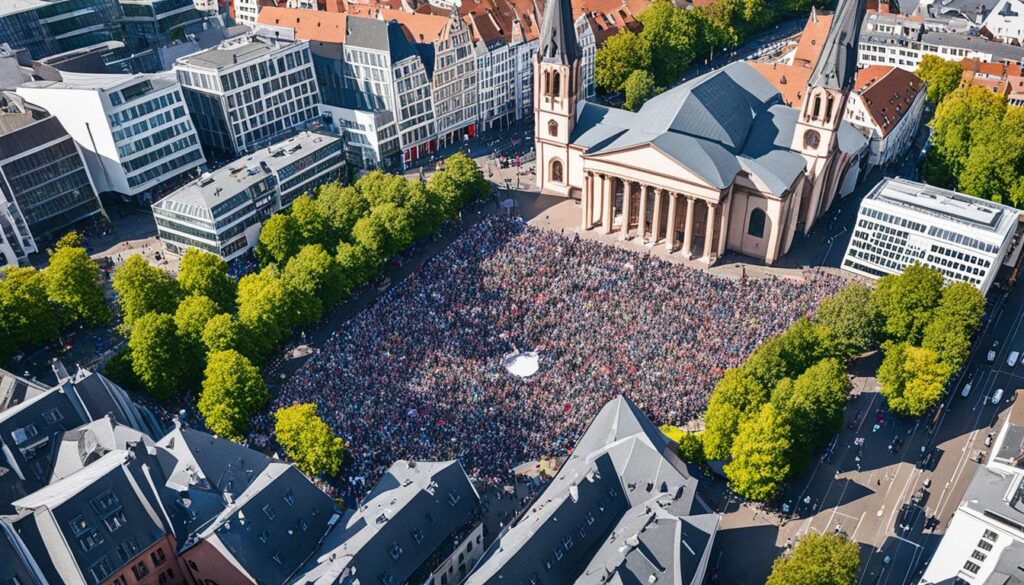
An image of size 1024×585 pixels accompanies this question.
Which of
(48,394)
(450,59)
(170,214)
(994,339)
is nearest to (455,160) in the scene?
(450,59)

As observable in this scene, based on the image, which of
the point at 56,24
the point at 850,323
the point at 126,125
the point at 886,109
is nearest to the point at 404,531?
the point at 850,323

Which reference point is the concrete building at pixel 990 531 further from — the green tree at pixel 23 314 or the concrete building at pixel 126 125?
the concrete building at pixel 126 125

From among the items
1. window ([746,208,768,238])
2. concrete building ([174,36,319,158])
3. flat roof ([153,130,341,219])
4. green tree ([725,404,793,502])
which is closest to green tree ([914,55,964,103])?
window ([746,208,768,238])

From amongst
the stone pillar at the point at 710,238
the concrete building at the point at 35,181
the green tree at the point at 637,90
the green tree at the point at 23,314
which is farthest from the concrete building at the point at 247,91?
the stone pillar at the point at 710,238

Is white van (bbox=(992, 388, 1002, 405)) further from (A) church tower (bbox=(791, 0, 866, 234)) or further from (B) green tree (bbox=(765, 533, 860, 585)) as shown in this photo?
(A) church tower (bbox=(791, 0, 866, 234))

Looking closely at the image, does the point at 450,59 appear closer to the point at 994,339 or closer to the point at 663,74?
the point at 663,74

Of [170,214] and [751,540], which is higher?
[170,214]

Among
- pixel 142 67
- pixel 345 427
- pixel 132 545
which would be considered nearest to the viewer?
pixel 132 545
